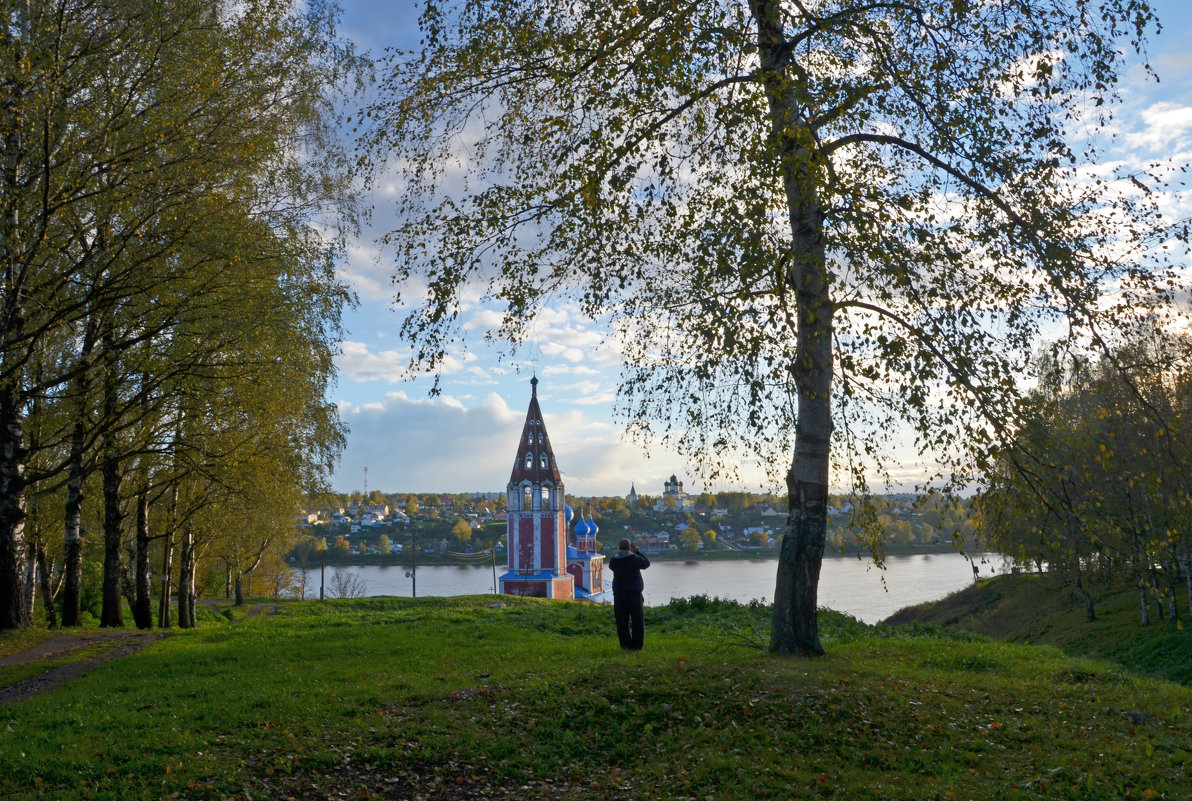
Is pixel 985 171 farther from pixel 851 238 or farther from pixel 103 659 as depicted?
pixel 103 659

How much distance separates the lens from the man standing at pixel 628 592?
10.9m

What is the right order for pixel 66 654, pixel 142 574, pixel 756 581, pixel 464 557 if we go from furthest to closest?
pixel 464 557 < pixel 756 581 < pixel 142 574 < pixel 66 654

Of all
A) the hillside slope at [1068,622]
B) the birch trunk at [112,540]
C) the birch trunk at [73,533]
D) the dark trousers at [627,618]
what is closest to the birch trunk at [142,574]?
the birch trunk at [112,540]

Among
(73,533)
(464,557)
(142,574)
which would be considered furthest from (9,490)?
(464,557)

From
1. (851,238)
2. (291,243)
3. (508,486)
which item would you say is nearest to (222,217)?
(291,243)

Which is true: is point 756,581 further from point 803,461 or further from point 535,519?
point 803,461

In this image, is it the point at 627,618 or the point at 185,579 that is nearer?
the point at 627,618

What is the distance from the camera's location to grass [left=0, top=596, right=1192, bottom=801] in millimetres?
5781

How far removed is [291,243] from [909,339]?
41.3 feet

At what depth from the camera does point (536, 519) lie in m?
59.4

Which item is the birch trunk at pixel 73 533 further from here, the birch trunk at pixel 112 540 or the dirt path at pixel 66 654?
the dirt path at pixel 66 654

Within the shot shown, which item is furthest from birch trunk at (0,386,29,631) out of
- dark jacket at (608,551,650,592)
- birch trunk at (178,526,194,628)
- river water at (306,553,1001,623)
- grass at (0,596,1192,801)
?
river water at (306,553,1001,623)

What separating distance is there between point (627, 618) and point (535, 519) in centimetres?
4877

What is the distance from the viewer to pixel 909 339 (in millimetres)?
8062
